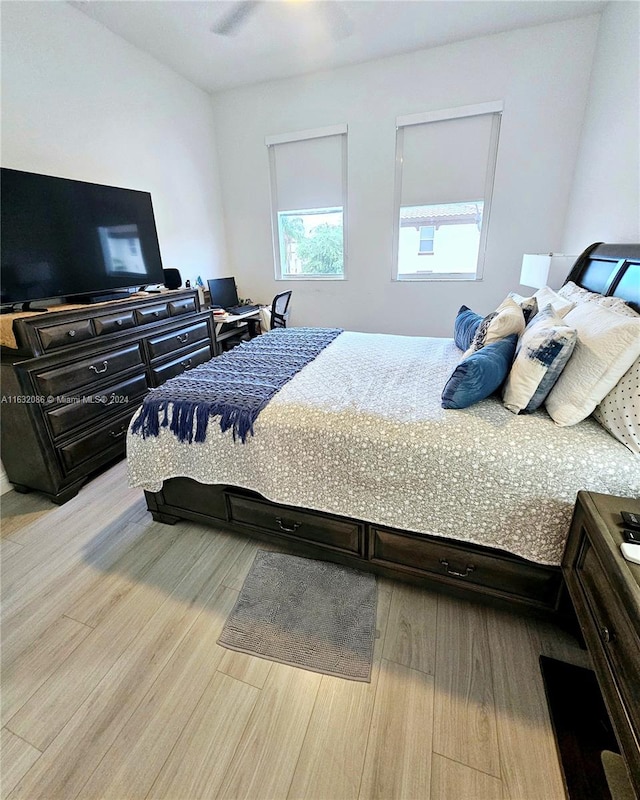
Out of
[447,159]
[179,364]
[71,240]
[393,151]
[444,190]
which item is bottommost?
[179,364]

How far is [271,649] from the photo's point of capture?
1347 mm

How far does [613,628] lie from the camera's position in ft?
2.81

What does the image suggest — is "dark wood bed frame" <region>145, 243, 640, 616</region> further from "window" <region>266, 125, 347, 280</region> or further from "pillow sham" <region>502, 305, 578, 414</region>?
"window" <region>266, 125, 347, 280</region>

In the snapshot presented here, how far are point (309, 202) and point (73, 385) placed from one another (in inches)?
128

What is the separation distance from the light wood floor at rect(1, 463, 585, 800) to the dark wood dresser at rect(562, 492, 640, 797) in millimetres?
392

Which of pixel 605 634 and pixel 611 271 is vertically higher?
pixel 611 271

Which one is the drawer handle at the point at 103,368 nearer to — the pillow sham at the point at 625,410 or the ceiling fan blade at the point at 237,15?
the ceiling fan blade at the point at 237,15

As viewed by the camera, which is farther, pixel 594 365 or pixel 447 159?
pixel 447 159

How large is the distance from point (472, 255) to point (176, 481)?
3651 mm

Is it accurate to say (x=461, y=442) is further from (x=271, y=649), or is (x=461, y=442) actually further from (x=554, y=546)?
(x=271, y=649)

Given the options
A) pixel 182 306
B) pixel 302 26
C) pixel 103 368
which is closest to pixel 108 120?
pixel 182 306

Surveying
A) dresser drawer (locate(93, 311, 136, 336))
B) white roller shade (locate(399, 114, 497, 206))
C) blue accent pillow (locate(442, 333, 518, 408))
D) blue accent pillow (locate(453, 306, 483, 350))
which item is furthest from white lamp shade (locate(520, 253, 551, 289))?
dresser drawer (locate(93, 311, 136, 336))

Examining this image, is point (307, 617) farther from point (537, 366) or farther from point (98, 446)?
point (98, 446)

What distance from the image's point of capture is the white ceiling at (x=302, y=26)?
265 cm
